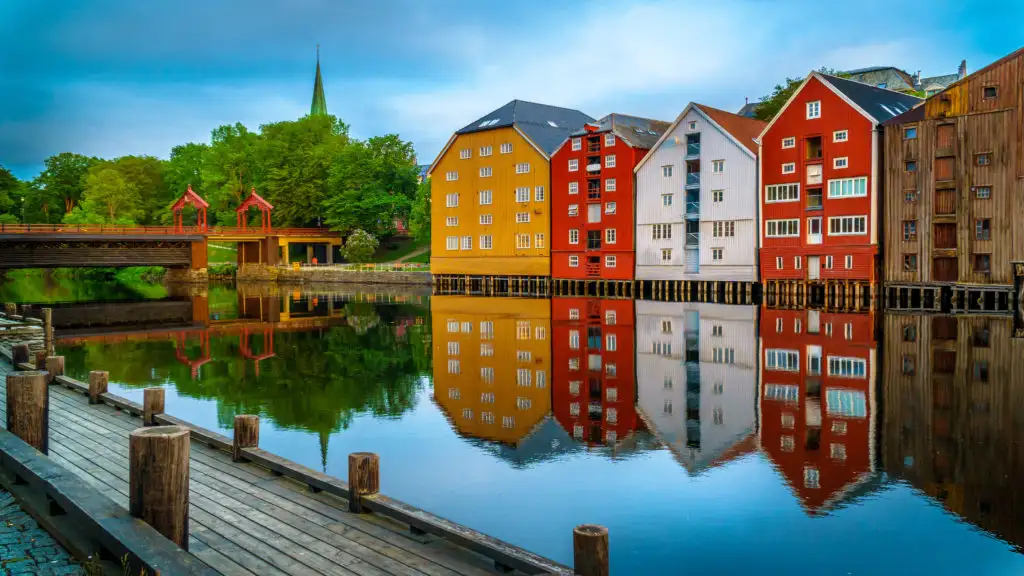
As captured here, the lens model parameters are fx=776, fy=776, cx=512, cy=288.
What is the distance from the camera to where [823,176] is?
45.9m

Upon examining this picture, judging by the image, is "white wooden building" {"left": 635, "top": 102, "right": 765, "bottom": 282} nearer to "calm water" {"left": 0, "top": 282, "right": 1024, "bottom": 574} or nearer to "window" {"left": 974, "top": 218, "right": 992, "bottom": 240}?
"window" {"left": 974, "top": 218, "right": 992, "bottom": 240}

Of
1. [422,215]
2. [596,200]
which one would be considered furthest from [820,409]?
[422,215]

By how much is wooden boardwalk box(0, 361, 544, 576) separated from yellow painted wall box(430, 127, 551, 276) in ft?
164

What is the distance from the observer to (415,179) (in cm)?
8331

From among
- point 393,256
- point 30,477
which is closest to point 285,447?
point 30,477

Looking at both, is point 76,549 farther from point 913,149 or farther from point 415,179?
point 415,179

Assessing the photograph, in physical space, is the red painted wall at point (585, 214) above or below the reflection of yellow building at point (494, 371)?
above

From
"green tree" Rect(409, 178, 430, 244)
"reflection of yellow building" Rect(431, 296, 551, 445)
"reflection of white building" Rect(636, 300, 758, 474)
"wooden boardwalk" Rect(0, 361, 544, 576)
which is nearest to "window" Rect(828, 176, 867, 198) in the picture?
"reflection of white building" Rect(636, 300, 758, 474)

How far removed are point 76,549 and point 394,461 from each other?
734 cm

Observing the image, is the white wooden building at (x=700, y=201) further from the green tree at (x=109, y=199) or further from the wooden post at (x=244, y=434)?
the green tree at (x=109, y=199)

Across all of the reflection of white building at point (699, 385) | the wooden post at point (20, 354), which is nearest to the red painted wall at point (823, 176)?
the reflection of white building at point (699, 385)

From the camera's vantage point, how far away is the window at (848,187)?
4444 cm

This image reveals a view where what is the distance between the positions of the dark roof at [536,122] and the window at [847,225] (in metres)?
22.3

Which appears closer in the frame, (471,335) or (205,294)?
(471,335)
